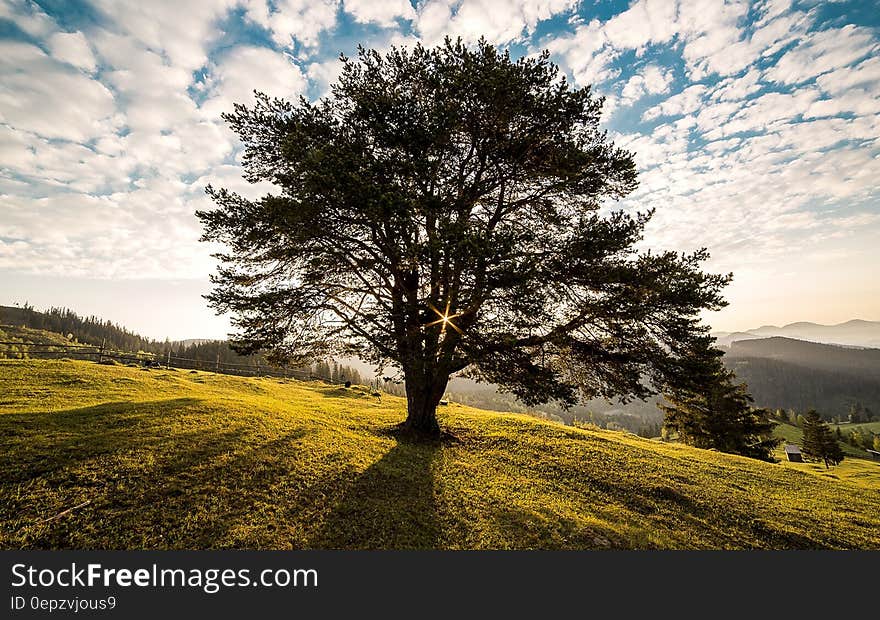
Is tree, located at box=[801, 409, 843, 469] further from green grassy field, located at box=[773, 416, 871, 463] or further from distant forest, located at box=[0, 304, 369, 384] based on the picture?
distant forest, located at box=[0, 304, 369, 384]

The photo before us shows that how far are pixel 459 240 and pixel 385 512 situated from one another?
23.3ft

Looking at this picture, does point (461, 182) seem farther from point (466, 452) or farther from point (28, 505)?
point (28, 505)

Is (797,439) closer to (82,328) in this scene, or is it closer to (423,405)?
(423,405)

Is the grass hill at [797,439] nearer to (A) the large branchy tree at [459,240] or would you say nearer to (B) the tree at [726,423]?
(B) the tree at [726,423]

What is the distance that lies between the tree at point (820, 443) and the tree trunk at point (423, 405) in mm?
57936

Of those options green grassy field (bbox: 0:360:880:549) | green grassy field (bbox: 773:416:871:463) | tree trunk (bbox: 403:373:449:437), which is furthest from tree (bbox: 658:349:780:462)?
green grassy field (bbox: 773:416:871:463)

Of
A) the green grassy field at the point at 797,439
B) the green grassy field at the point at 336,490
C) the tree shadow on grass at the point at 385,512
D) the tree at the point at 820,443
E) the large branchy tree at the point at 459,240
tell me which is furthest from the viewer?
the green grassy field at the point at 797,439

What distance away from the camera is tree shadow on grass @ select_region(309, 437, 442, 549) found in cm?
708

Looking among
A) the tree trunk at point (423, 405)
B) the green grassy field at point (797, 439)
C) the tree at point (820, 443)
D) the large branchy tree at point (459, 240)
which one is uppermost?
the large branchy tree at point (459, 240)

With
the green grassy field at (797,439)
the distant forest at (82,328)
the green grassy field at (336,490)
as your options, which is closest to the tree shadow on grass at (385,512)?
the green grassy field at (336,490)

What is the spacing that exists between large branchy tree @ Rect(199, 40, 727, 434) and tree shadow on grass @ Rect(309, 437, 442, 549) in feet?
10.7

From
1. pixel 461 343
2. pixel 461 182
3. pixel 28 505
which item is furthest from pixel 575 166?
pixel 28 505

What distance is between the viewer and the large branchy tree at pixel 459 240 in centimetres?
1149

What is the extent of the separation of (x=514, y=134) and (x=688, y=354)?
946cm
